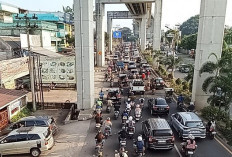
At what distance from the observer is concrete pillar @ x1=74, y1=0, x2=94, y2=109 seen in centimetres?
1781

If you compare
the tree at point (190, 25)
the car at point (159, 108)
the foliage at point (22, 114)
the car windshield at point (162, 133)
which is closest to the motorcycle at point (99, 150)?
the car windshield at point (162, 133)

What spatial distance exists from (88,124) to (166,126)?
6.49m

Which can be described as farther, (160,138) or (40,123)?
(40,123)

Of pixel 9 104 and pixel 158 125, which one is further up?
pixel 158 125

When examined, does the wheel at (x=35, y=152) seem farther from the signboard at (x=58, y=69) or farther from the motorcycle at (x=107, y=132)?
the signboard at (x=58, y=69)

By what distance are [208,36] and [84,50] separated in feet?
33.1

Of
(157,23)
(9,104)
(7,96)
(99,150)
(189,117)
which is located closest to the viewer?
(99,150)

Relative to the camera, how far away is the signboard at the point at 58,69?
26922 mm

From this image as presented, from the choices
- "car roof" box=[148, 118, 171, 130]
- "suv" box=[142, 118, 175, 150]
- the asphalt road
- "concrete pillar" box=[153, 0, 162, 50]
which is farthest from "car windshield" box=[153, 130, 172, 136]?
"concrete pillar" box=[153, 0, 162, 50]

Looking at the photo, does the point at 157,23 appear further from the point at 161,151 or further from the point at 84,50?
the point at 161,151

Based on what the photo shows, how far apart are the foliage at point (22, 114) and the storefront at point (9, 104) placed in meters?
0.25

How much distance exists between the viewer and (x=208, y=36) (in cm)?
1823

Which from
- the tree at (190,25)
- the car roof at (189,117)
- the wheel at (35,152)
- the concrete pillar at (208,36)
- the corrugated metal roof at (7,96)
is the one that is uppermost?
the tree at (190,25)

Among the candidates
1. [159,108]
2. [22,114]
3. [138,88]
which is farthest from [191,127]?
[22,114]
